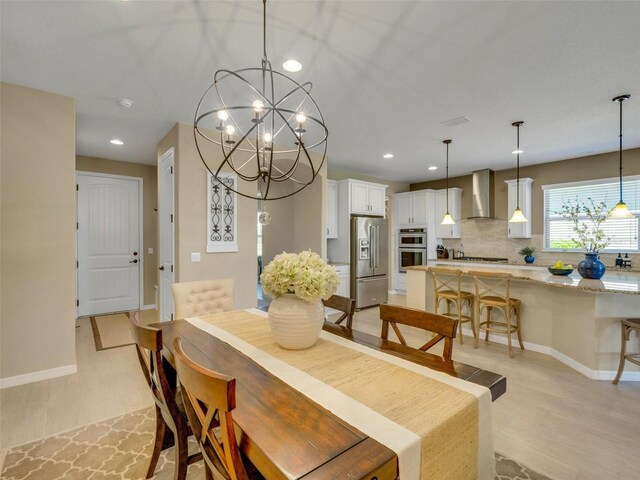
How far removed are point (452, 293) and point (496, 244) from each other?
3.03m

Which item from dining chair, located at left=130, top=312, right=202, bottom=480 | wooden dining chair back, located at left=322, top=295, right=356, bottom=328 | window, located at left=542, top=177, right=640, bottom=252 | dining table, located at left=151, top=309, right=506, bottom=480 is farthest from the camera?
window, located at left=542, top=177, right=640, bottom=252

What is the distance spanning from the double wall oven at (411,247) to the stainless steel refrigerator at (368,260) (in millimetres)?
1004

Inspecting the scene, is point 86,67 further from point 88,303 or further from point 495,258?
point 495,258

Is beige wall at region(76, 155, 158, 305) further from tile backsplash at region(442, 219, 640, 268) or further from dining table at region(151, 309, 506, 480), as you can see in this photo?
tile backsplash at region(442, 219, 640, 268)

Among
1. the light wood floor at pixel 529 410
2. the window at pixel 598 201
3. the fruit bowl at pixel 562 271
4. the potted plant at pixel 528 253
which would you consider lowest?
the light wood floor at pixel 529 410

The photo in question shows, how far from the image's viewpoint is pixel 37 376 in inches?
115

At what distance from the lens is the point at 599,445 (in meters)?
2.05

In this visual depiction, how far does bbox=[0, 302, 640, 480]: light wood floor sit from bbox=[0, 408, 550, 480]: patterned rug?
0.12 m

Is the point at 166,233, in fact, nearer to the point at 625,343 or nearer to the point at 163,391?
the point at 163,391

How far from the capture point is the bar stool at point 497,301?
353 centimetres

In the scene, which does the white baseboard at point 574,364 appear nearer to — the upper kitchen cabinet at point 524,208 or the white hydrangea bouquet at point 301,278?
the upper kitchen cabinet at point 524,208

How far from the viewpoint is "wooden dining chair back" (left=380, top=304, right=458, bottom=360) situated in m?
1.62

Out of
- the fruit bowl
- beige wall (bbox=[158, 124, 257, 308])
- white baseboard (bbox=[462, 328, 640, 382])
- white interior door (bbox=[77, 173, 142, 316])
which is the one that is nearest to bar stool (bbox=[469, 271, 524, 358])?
white baseboard (bbox=[462, 328, 640, 382])

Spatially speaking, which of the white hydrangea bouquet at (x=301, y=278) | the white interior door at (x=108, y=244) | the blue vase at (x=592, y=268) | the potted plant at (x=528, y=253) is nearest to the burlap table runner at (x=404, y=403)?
the white hydrangea bouquet at (x=301, y=278)
